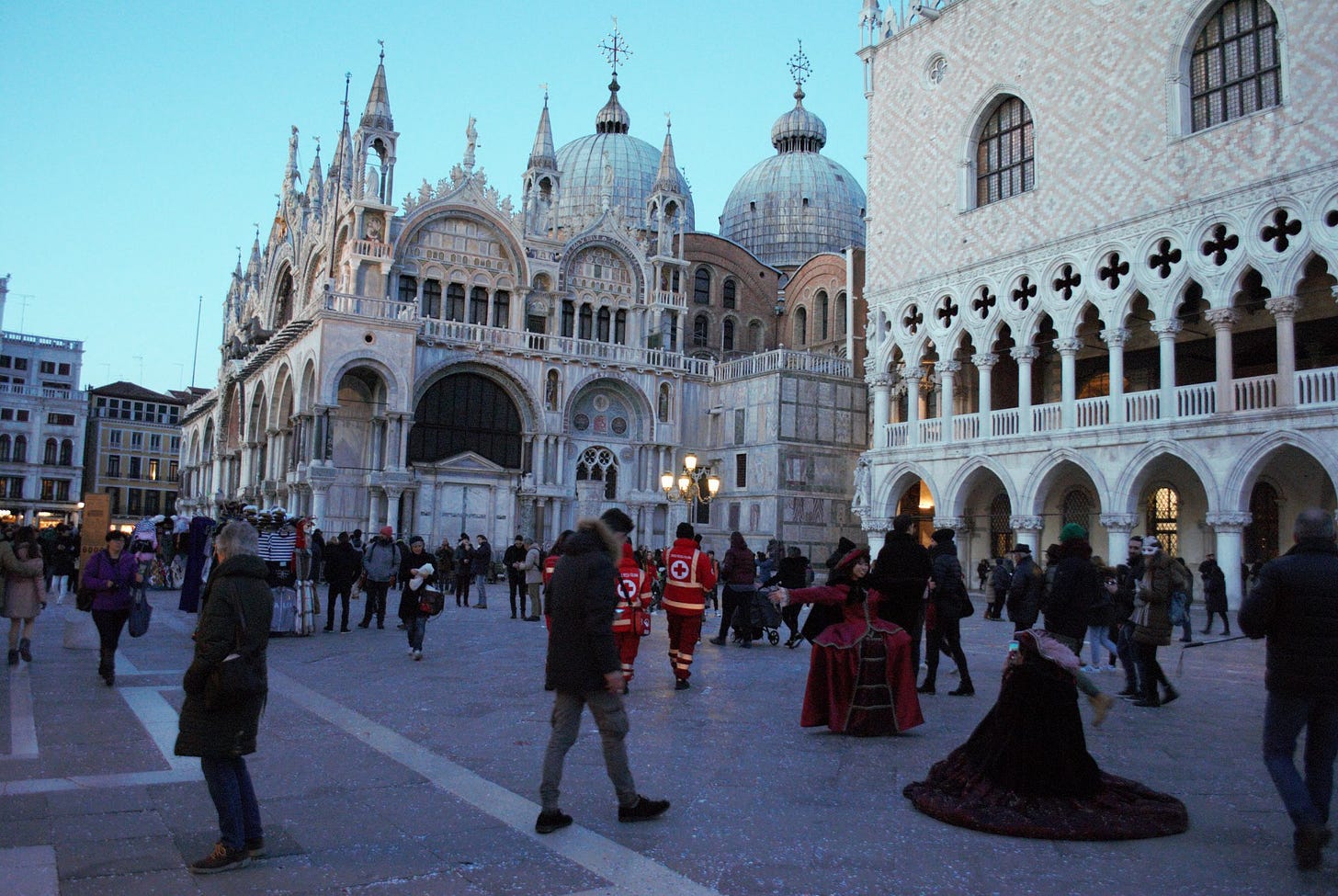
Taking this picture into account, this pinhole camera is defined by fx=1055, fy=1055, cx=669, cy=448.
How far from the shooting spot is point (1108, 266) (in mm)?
25688

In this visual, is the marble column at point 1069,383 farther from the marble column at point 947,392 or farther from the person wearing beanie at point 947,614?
the person wearing beanie at point 947,614

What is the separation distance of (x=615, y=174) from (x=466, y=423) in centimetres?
2196

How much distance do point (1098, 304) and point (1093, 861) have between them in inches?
902

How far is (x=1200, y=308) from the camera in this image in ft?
86.6

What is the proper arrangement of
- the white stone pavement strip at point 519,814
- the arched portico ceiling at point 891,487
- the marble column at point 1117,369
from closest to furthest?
the white stone pavement strip at point 519,814 → the marble column at point 1117,369 → the arched portico ceiling at point 891,487

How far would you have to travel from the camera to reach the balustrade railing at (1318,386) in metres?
21.4

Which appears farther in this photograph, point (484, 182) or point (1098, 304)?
point (484, 182)

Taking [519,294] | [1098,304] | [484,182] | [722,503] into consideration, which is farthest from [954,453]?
[484,182]

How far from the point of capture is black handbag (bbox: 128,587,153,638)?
11.0 meters

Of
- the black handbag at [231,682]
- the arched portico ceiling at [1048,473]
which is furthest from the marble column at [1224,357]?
the black handbag at [231,682]

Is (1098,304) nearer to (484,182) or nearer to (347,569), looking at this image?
(347,569)

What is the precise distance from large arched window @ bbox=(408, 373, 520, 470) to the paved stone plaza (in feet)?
79.6

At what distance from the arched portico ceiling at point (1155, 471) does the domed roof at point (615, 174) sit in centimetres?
3137

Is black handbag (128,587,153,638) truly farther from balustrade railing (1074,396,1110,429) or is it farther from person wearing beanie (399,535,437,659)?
balustrade railing (1074,396,1110,429)
